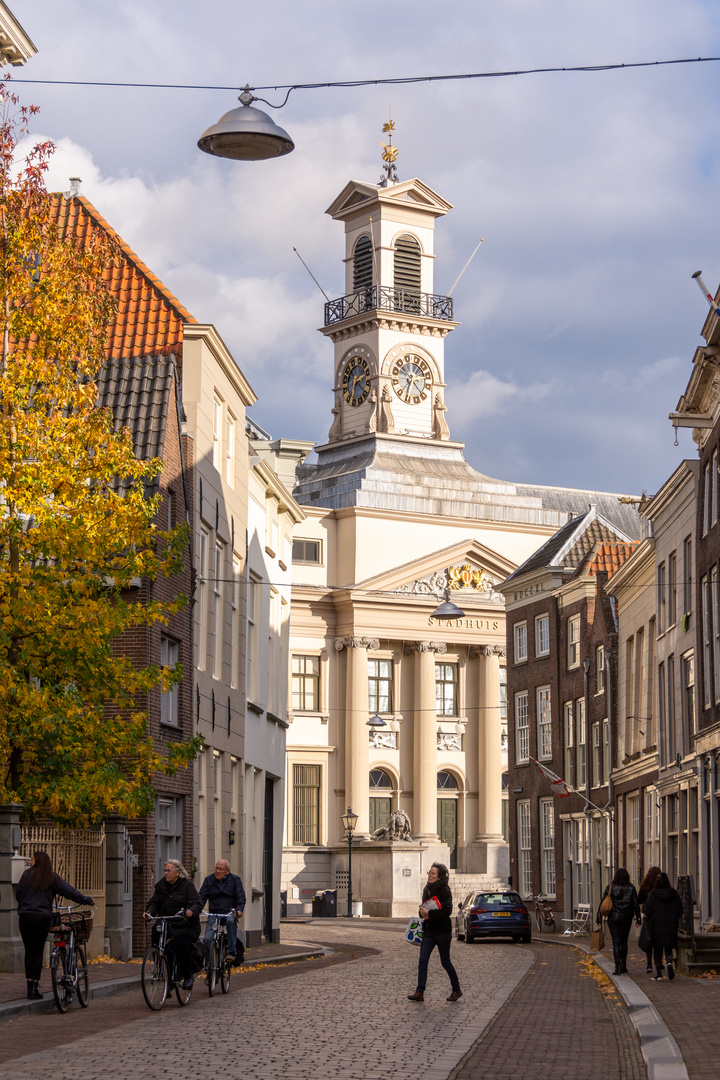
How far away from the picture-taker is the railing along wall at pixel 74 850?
80.8 ft

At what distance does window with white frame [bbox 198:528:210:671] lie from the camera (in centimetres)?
3231

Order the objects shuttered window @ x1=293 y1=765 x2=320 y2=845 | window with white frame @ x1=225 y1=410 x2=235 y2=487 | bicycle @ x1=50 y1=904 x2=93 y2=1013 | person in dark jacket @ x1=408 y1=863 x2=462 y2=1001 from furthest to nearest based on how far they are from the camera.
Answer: shuttered window @ x1=293 y1=765 x2=320 y2=845, window with white frame @ x1=225 y1=410 x2=235 y2=487, person in dark jacket @ x1=408 y1=863 x2=462 y2=1001, bicycle @ x1=50 y1=904 x2=93 y2=1013

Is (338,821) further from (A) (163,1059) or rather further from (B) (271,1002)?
(A) (163,1059)

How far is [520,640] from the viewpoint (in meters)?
60.3

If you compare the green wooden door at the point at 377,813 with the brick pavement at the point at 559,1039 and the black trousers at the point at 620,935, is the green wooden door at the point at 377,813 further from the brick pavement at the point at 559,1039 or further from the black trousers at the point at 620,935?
the brick pavement at the point at 559,1039

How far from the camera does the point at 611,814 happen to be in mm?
48062

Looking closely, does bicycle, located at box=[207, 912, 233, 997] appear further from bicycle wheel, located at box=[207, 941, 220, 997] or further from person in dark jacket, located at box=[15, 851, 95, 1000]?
person in dark jacket, located at box=[15, 851, 95, 1000]

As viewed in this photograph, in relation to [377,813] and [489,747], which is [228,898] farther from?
[489,747]

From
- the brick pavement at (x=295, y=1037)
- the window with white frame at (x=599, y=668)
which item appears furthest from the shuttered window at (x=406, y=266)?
the brick pavement at (x=295, y=1037)

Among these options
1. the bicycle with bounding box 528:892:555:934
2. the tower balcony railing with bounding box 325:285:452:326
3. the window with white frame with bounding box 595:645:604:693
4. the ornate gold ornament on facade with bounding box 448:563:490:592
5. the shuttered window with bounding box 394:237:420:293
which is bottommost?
the bicycle with bounding box 528:892:555:934

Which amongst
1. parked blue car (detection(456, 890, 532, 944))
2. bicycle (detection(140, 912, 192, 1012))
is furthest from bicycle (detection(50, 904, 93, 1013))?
parked blue car (detection(456, 890, 532, 944))

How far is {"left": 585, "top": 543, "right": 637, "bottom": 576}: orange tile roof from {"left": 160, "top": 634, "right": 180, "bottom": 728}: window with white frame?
24223 mm

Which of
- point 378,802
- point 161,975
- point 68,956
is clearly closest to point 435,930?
point 161,975

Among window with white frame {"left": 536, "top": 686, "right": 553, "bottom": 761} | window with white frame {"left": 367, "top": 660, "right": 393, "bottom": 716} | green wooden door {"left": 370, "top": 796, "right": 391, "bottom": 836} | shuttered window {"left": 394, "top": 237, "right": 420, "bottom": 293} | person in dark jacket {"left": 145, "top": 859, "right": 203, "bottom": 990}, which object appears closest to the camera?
person in dark jacket {"left": 145, "top": 859, "right": 203, "bottom": 990}
